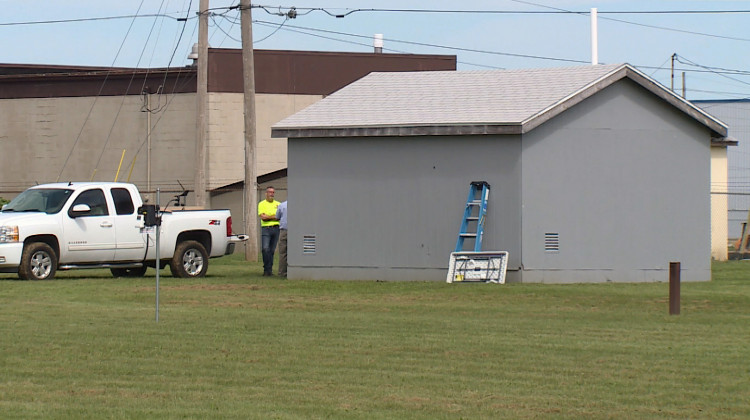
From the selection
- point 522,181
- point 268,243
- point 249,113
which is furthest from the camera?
point 249,113

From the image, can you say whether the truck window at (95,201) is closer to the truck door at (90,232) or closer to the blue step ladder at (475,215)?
the truck door at (90,232)

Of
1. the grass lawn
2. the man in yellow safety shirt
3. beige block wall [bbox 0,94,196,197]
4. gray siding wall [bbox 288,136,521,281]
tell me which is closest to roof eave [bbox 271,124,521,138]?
gray siding wall [bbox 288,136,521,281]

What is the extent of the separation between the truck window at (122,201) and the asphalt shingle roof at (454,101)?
11.1ft

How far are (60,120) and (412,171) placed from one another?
901 inches

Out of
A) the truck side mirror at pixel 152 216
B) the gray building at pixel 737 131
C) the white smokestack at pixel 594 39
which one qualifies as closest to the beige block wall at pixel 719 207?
the white smokestack at pixel 594 39

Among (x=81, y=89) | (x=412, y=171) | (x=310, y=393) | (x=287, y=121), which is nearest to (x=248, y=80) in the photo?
(x=287, y=121)

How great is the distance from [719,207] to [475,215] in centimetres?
1468

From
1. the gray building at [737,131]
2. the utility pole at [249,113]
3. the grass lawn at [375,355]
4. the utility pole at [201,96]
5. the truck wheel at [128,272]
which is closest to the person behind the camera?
the grass lawn at [375,355]

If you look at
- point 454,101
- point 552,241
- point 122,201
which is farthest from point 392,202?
point 122,201

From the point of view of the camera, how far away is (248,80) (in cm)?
3244

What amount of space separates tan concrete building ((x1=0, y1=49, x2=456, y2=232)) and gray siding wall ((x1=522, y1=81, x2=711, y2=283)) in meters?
18.3

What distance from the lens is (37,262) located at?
24.5 meters

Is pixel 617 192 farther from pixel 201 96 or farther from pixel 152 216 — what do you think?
pixel 201 96

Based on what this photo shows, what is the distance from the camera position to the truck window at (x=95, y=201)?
83.0ft
